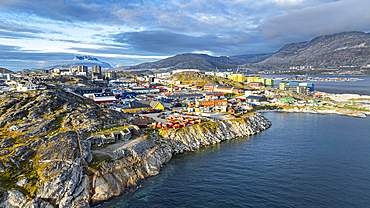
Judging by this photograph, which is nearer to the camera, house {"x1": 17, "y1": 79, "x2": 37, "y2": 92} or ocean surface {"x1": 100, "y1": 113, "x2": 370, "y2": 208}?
ocean surface {"x1": 100, "y1": 113, "x2": 370, "y2": 208}

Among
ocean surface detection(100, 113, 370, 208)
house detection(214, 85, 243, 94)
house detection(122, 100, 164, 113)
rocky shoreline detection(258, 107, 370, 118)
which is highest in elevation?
house detection(214, 85, 243, 94)

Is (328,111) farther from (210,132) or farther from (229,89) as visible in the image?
(210,132)

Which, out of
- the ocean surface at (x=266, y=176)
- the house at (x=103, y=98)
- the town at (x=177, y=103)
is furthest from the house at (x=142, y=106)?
the ocean surface at (x=266, y=176)

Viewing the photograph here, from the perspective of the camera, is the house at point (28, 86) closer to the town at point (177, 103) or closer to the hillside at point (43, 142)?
the town at point (177, 103)

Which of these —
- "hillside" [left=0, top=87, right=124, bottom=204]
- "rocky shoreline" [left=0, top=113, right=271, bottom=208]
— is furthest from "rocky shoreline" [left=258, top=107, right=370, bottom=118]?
"hillside" [left=0, top=87, right=124, bottom=204]

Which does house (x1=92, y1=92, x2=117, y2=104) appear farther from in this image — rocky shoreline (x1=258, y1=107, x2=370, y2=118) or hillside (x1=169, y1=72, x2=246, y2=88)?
hillside (x1=169, y1=72, x2=246, y2=88)

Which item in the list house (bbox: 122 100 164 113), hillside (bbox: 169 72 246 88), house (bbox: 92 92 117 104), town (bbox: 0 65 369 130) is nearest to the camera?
town (bbox: 0 65 369 130)

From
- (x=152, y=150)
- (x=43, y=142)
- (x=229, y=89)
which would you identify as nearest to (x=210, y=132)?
(x=152, y=150)

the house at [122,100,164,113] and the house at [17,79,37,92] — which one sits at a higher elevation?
the house at [17,79,37,92]

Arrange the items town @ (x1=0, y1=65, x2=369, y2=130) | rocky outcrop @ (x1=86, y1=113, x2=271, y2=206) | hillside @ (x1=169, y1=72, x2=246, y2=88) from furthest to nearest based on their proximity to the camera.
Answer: hillside @ (x1=169, y1=72, x2=246, y2=88)
town @ (x1=0, y1=65, x2=369, y2=130)
rocky outcrop @ (x1=86, y1=113, x2=271, y2=206)

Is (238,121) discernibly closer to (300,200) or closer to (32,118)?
(300,200)
